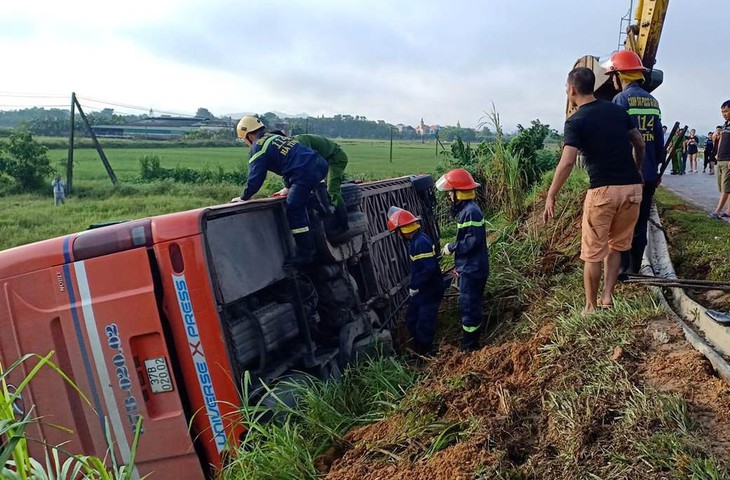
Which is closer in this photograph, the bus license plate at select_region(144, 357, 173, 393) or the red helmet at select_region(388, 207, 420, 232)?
the bus license plate at select_region(144, 357, 173, 393)

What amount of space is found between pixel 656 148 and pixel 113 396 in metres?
4.41

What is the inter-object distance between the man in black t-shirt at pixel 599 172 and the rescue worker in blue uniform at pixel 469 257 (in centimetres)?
122

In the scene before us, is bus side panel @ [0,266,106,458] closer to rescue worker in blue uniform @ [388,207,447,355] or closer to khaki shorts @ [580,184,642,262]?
rescue worker in blue uniform @ [388,207,447,355]

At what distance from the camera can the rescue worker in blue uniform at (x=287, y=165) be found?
480cm

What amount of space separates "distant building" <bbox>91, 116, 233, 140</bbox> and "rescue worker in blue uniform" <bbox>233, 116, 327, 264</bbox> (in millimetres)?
52097

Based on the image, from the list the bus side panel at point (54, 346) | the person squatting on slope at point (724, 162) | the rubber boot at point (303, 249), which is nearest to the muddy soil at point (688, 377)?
the rubber boot at point (303, 249)

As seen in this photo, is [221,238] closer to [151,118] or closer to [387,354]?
[387,354]

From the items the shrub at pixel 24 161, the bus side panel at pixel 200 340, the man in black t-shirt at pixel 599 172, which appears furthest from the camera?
the shrub at pixel 24 161

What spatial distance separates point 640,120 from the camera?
4730mm

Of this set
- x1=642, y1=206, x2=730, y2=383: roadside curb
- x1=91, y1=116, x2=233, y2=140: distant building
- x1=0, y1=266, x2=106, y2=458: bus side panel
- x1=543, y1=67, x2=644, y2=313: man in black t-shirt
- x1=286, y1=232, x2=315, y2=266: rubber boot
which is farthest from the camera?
x1=91, y1=116, x2=233, y2=140: distant building

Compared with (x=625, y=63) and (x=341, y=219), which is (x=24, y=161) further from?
(x=625, y=63)

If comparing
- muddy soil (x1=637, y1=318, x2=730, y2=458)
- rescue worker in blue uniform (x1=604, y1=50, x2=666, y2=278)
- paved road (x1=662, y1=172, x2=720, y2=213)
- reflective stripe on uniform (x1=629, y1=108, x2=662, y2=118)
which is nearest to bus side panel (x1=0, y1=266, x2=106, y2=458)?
muddy soil (x1=637, y1=318, x2=730, y2=458)

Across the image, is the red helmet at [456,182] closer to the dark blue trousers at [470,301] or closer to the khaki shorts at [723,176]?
the dark blue trousers at [470,301]

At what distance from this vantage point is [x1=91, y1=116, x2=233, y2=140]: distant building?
5825cm
